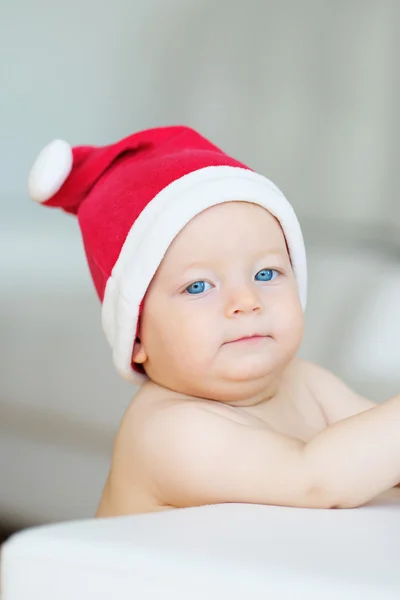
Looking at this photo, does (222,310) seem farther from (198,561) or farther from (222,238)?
(198,561)

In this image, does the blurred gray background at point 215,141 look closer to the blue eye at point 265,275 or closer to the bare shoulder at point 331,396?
the bare shoulder at point 331,396

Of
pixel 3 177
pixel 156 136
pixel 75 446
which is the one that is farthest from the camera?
pixel 3 177

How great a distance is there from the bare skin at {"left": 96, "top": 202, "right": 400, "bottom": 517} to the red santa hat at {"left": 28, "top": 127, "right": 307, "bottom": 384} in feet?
0.04

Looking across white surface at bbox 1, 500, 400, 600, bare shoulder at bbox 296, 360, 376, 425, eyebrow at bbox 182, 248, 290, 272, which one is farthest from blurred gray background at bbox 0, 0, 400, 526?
white surface at bbox 1, 500, 400, 600

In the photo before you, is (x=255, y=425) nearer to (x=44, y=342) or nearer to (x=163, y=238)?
(x=163, y=238)

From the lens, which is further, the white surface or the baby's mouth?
the baby's mouth

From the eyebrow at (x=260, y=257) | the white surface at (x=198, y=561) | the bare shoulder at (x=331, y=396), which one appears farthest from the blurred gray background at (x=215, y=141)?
the white surface at (x=198, y=561)

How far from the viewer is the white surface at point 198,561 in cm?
40

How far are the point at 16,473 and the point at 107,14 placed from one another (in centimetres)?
73

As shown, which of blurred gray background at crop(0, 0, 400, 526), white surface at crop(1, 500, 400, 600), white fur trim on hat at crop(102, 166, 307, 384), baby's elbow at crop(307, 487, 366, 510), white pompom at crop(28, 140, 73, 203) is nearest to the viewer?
white surface at crop(1, 500, 400, 600)

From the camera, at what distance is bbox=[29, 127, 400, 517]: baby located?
59cm

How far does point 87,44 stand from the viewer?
140 cm

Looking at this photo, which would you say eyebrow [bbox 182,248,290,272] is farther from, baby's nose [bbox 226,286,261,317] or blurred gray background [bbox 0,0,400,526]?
blurred gray background [bbox 0,0,400,526]

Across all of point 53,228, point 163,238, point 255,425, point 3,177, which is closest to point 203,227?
point 163,238
